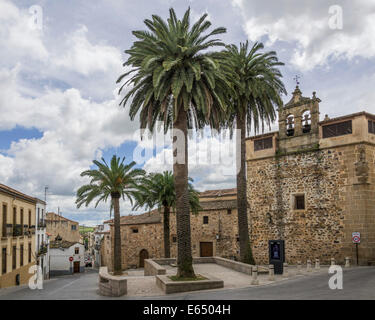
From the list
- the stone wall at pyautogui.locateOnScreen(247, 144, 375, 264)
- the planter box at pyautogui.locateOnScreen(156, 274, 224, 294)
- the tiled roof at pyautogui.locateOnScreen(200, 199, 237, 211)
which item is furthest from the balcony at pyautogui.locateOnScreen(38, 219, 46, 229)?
the planter box at pyautogui.locateOnScreen(156, 274, 224, 294)

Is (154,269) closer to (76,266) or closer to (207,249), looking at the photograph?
(207,249)

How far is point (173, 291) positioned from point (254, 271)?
375cm

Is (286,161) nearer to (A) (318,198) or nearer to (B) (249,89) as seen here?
(A) (318,198)

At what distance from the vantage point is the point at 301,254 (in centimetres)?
2753

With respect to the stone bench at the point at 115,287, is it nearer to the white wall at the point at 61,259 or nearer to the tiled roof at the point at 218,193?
the tiled roof at the point at 218,193

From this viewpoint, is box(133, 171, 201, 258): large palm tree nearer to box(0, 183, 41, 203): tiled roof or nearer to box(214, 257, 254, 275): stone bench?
box(214, 257, 254, 275): stone bench

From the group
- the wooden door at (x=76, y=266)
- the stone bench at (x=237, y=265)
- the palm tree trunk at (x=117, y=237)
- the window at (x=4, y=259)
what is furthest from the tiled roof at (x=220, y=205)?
the wooden door at (x=76, y=266)

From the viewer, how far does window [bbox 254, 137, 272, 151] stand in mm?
30464

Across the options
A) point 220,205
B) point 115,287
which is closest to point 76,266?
point 220,205

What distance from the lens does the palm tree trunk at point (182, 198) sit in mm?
17375

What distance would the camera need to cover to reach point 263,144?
101 ft

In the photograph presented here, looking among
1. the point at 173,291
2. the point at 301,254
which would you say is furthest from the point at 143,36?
the point at 301,254

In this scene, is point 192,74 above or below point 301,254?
above

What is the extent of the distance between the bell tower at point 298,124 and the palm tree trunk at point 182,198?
12.8 meters
